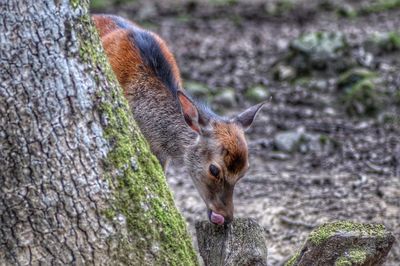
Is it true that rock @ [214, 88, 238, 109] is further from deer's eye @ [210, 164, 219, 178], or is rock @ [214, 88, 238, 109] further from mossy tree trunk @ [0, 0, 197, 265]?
mossy tree trunk @ [0, 0, 197, 265]

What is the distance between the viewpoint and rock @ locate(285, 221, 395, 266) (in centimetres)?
442

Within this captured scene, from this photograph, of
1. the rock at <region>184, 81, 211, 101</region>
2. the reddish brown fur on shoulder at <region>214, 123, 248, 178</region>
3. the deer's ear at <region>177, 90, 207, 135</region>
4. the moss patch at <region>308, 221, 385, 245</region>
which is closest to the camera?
the moss patch at <region>308, 221, 385, 245</region>

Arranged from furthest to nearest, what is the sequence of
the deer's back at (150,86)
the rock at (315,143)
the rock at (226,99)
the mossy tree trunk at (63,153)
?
the rock at (226,99) < the rock at (315,143) < the deer's back at (150,86) < the mossy tree trunk at (63,153)

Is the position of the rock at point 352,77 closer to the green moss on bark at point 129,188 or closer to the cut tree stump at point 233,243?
the cut tree stump at point 233,243

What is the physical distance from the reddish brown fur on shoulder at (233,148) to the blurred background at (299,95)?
108cm

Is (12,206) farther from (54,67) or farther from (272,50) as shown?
(272,50)

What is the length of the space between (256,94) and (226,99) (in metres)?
0.42

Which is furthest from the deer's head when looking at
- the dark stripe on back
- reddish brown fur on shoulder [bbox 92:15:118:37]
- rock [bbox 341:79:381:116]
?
rock [bbox 341:79:381:116]

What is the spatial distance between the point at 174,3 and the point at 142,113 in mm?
11018

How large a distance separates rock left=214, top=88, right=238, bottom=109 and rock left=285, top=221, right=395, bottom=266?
21.9 feet

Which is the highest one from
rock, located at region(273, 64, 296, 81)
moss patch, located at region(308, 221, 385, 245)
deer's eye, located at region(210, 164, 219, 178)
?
moss patch, located at region(308, 221, 385, 245)

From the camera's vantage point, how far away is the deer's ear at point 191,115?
6301 millimetres

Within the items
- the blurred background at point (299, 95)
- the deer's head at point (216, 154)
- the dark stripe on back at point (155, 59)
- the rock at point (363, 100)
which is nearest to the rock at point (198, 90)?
the blurred background at point (299, 95)

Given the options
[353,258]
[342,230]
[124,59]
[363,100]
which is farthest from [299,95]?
[353,258]
